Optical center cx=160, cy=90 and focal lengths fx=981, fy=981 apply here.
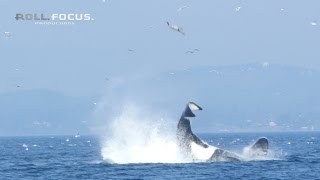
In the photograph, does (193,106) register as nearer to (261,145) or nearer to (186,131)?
(186,131)

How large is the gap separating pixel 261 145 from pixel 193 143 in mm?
8027

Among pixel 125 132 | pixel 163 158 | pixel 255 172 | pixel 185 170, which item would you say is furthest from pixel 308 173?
pixel 125 132

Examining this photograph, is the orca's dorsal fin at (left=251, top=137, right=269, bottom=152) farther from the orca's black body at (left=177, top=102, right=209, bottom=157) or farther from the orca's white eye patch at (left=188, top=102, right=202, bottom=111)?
the orca's white eye patch at (left=188, top=102, right=202, bottom=111)

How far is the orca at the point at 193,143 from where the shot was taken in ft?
231

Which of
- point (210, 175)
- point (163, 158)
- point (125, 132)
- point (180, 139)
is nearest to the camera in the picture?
point (210, 175)

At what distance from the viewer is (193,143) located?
2872 inches

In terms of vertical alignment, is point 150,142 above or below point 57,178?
above

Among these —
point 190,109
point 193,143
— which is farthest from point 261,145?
point 190,109

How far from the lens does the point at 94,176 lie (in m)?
68.2

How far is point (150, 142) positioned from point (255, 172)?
16.6 meters

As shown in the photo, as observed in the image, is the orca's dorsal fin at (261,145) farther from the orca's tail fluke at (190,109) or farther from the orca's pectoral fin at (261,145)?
the orca's tail fluke at (190,109)

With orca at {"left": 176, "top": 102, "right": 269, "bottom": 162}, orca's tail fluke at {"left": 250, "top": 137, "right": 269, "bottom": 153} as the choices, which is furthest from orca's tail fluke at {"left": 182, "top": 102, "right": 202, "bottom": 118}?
orca's tail fluke at {"left": 250, "top": 137, "right": 269, "bottom": 153}

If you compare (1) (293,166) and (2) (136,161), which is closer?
(1) (293,166)

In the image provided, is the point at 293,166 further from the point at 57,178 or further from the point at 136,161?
the point at 57,178
